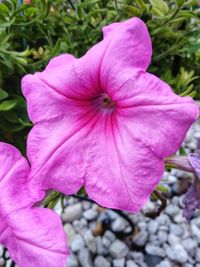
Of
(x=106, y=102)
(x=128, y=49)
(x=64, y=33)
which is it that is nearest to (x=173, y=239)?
(x=64, y=33)

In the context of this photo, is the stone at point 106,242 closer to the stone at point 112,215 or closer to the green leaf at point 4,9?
the stone at point 112,215

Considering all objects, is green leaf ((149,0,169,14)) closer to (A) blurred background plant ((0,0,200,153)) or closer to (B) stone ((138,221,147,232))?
(A) blurred background plant ((0,0,200,153))

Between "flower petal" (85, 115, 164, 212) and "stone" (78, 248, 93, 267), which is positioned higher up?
"flower petal" (85, 115, 164, 212)

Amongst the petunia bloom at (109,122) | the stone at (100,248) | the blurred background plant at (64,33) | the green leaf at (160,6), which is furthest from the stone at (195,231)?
the petunia bloom at (109,122)

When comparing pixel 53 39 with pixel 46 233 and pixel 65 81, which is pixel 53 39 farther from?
pixel 46 233

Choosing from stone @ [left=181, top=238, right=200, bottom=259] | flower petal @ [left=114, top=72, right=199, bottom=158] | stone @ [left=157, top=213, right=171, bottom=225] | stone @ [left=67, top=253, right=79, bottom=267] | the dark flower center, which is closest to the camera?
flower petal @ [left=114, top=72, right=199, bottom=158]

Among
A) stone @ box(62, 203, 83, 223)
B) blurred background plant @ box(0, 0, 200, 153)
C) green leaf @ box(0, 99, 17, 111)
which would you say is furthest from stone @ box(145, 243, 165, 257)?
green leaf @ box(0, 99, 17, 111)

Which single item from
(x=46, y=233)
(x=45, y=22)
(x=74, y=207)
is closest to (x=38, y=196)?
(x=46, y=233)
